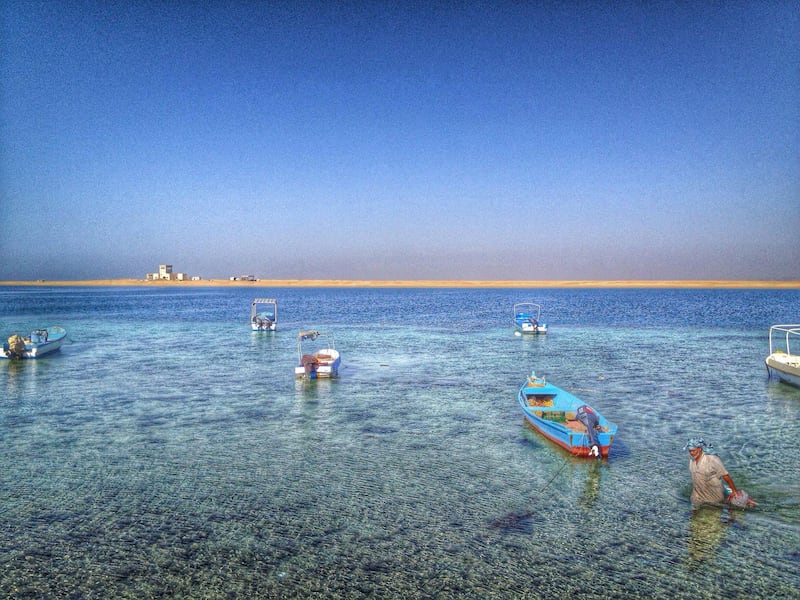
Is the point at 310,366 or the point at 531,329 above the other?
the point at 310,366

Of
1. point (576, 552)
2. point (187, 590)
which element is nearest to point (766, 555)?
point (576, 552)

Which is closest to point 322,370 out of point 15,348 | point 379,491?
point 379,491

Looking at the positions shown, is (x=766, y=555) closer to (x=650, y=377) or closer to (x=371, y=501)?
(x=371, y=501)

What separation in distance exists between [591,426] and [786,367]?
60.8 feet

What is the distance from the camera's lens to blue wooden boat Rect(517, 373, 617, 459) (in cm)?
1591

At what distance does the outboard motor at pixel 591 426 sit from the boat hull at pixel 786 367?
686 inches

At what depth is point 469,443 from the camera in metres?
18.0

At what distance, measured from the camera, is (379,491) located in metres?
13.7

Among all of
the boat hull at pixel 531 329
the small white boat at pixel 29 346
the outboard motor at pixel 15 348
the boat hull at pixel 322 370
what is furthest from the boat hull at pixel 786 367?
the outboard motor at pixel 15 348

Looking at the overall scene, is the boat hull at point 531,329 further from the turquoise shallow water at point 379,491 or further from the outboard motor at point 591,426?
the outboard motor at point 591,426

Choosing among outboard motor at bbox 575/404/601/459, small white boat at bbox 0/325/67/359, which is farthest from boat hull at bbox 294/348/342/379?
small white boat at bbox 0/325/67/359

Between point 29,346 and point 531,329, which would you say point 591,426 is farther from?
point 531,329

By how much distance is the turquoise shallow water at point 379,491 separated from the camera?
31.8 feet

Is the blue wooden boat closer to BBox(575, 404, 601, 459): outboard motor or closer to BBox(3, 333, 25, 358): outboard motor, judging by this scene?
BBox(575, 404, 601, 459): outboard motor
